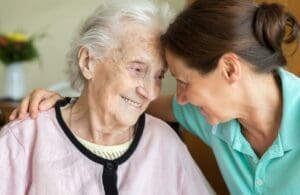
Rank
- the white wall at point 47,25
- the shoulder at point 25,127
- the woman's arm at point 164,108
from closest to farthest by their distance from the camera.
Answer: the shoulder at point 25,127
the woman's arm at point 164,108
the white wall at point 47,25

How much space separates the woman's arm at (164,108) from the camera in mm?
1575

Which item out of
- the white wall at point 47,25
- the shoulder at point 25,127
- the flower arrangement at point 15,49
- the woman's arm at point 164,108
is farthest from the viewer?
the white wall at point 47,25

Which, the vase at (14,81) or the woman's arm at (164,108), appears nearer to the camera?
the woman's arm at (164,108)

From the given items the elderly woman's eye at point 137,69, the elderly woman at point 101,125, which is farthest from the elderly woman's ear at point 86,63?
the elderly woman's eye at point 137,69

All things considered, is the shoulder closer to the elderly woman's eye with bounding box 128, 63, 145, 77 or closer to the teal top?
the elderly woman's eye with bounding box 128, 63, 145, 77

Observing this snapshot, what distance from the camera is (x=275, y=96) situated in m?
1.27

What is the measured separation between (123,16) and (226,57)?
33 centimetres

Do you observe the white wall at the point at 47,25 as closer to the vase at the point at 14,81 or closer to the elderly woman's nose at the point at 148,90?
the vase at the point at 14,81

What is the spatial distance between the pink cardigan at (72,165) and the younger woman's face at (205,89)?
0.21m

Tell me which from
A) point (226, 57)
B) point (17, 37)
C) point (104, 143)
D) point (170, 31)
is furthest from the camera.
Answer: point (17, 37)

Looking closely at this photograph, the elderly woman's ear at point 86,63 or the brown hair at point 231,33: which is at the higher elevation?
the brown hair at point 231,33

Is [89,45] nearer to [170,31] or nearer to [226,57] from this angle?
[170,31]

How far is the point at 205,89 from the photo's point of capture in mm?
1235

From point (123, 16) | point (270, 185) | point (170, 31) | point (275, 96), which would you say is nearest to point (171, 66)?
point (170, 31)
